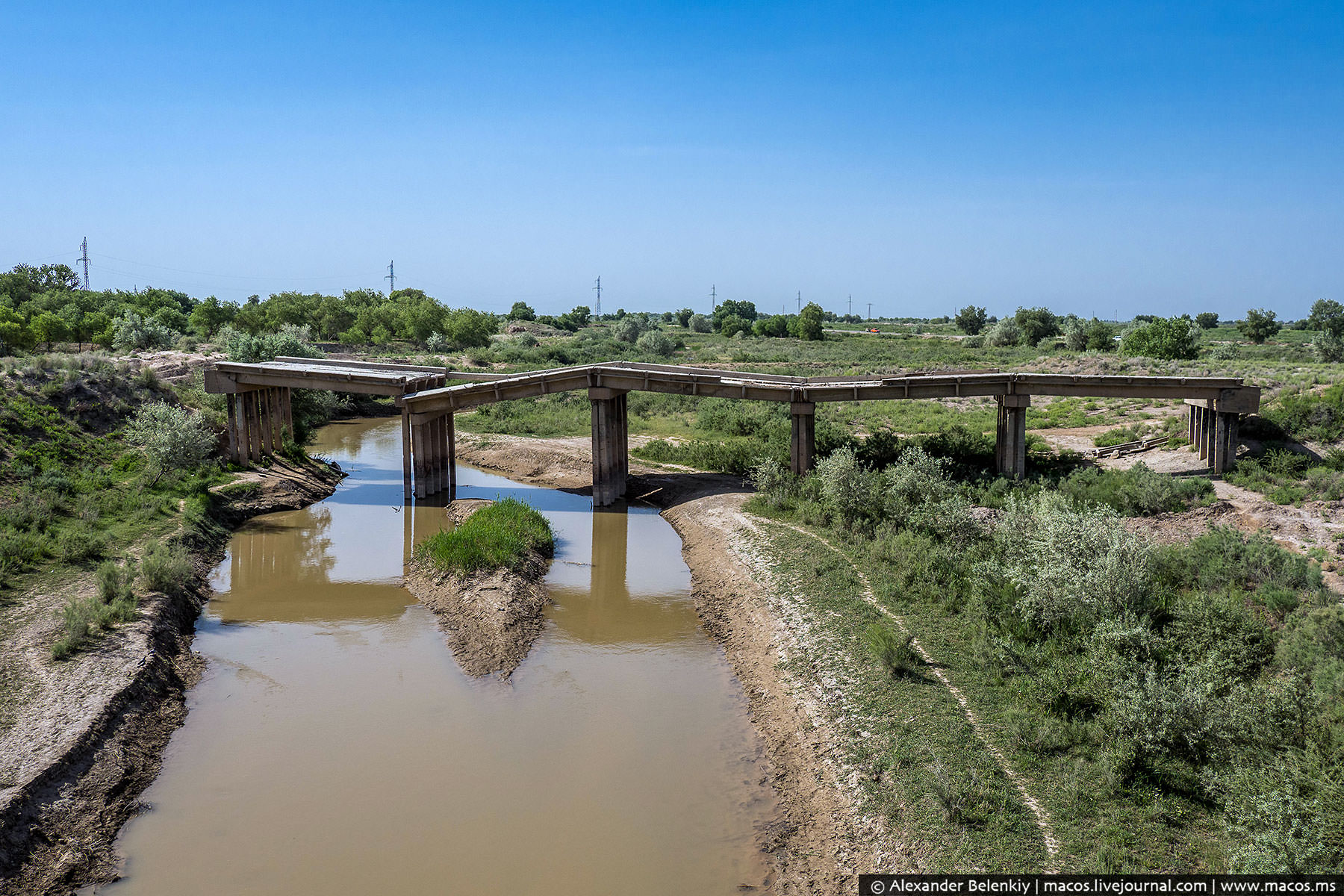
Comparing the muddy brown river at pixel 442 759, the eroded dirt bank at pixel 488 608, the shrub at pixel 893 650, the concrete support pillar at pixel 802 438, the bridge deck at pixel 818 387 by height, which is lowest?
the muddy brown river at pixel 442 759

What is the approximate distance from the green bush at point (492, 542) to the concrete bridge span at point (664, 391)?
16.2 feet

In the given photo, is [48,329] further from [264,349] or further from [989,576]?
[989,576]

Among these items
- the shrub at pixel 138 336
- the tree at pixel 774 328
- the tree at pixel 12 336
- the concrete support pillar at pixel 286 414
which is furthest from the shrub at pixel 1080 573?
the tree at pixel 774 328

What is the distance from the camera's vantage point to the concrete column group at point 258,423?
1172 inches

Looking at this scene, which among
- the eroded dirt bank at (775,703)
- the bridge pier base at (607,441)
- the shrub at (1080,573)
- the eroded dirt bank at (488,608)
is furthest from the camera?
the bridge pier base at (607,441)

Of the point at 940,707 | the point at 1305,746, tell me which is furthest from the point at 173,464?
the point at 1305,746

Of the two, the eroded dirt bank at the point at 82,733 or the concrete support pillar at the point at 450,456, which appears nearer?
the eroded dirt bank at the point at 82,733

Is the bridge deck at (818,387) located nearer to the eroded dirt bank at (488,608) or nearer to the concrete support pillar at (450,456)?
the concrete support pillar at (450,456)

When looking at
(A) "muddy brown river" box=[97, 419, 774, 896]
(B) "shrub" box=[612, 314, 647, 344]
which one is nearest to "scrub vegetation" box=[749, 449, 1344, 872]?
(A) "muddy brown river" box=[97, 419, 774, 896]

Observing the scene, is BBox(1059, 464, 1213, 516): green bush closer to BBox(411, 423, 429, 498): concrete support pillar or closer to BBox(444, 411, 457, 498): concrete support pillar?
BBox(444, 411, 457, 498): concrete support pillar

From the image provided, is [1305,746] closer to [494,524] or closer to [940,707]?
[940,707]

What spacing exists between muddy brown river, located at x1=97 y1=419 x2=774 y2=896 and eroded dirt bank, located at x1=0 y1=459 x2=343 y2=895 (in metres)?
0.36

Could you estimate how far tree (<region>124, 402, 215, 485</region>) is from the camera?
26.0 metres

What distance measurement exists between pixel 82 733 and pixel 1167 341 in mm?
54522
